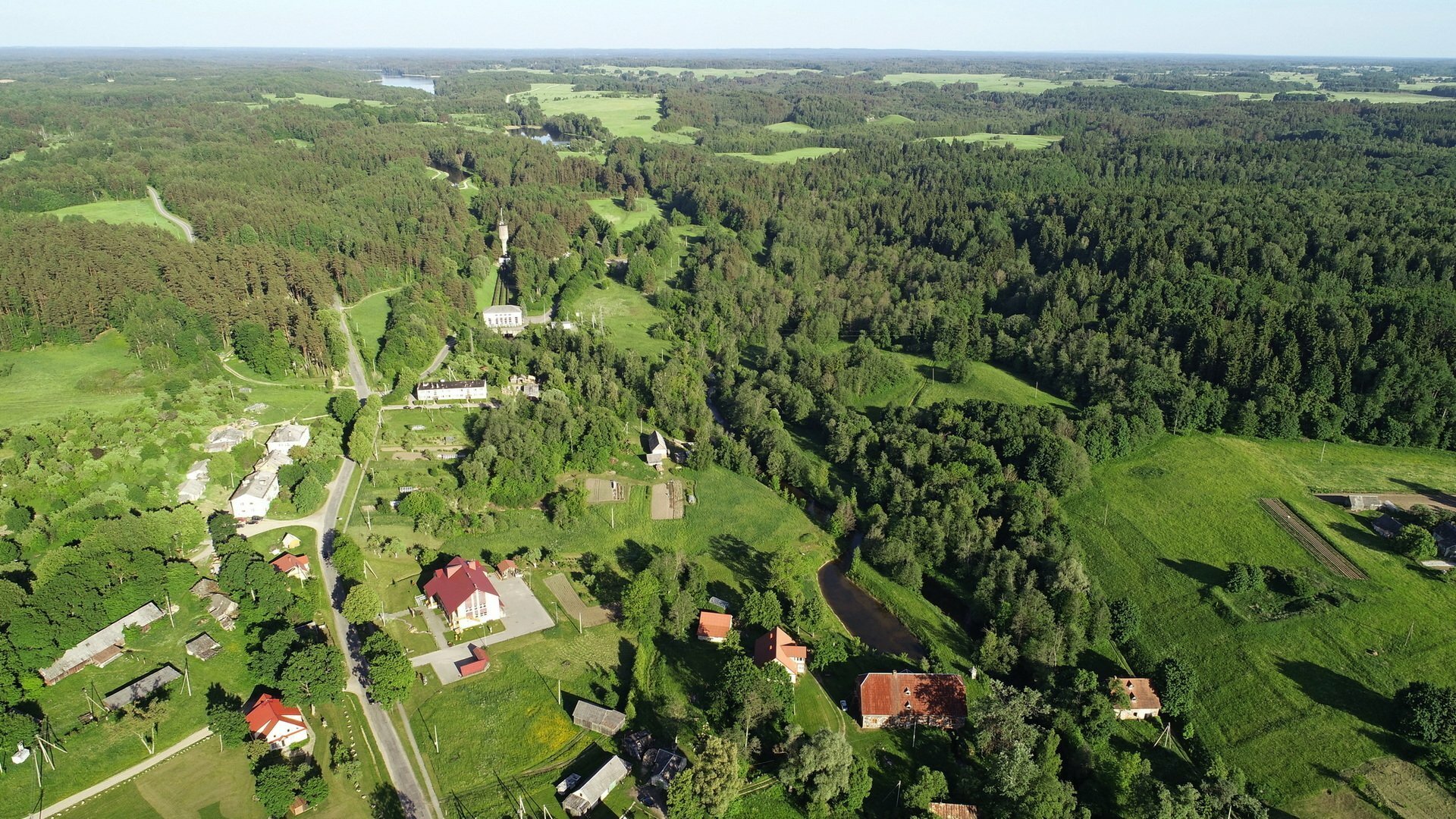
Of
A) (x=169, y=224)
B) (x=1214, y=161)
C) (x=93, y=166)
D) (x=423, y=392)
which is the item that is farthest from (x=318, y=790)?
(x=1214, y=161)

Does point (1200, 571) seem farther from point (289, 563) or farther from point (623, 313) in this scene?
point (623, 313)

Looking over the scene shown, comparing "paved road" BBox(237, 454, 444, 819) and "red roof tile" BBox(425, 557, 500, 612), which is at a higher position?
"red roof tile" BBox(425, 557, 500, 612)

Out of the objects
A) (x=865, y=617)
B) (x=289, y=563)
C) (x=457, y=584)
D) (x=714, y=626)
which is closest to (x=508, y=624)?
(x=457, y=584)

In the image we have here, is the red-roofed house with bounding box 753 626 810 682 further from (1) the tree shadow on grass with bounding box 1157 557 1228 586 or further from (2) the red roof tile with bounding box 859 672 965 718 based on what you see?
(1) the tree shadow on grass with bounding box 1157 557 1228 586

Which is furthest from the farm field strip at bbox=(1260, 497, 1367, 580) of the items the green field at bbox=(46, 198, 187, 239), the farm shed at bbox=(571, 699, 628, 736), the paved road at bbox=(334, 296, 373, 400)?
the green field at bbox=(46, 198, 187, 239)

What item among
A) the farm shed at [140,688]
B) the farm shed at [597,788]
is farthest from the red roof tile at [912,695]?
the farm shed at [140,688]

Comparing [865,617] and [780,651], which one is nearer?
[780,651]
